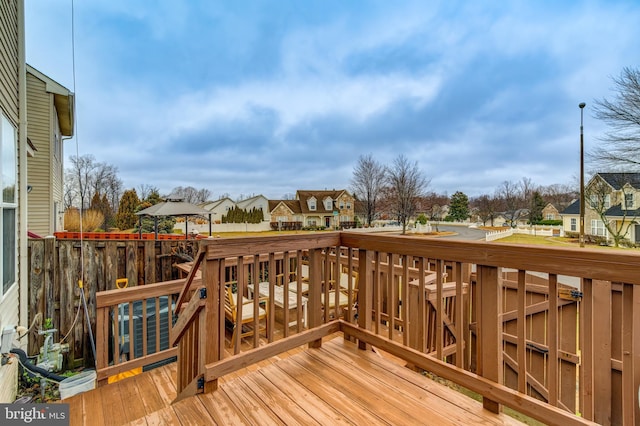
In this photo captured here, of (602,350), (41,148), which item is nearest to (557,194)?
(602,350)

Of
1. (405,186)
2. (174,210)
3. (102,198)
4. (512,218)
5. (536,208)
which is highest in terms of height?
(405,186)

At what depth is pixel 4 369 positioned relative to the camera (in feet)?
10.2

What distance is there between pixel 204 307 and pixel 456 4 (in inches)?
332

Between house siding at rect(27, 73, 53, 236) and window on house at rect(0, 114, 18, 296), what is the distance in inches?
190

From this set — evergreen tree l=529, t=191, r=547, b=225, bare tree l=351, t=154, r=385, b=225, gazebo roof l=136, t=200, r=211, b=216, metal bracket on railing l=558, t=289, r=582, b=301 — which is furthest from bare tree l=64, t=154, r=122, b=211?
evergreen tree l=529, t=191, r=547, b=225

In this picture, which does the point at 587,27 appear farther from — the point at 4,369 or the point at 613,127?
the point at 4,369

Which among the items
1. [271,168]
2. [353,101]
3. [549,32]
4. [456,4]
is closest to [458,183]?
[271,168]

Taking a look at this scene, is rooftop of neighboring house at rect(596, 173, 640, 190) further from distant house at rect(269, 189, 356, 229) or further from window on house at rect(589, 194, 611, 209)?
distant house at rect(269, 189, 356, 229)

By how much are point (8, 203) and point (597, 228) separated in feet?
81.1

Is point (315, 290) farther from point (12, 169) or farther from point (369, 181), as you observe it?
point (369, 181)

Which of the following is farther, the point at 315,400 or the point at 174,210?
the point at 174,210

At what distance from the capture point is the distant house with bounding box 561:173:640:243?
1348cm

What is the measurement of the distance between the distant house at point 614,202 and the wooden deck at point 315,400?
1640cm

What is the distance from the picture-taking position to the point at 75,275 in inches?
197
